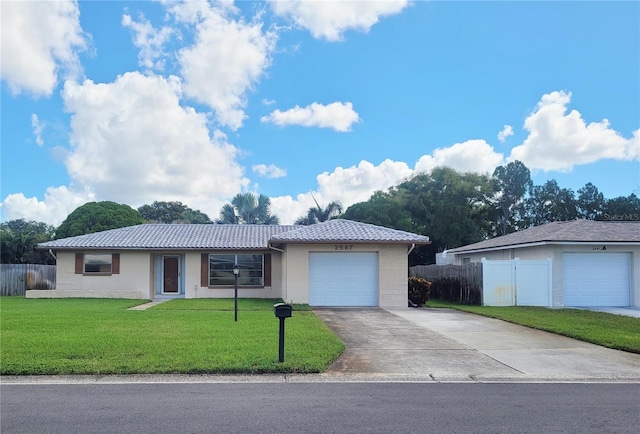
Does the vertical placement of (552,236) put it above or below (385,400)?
above

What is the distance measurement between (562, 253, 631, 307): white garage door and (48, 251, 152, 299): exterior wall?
1764 cm

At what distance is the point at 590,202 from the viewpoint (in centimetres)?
5031

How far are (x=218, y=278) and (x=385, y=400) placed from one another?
17.3 m

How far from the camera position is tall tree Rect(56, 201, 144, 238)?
37.8m

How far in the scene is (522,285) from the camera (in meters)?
19.2

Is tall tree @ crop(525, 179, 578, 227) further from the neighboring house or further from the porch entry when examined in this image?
the porch entry

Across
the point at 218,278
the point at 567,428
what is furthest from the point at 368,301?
the point at 567,428

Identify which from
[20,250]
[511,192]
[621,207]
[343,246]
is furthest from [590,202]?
[20,250]

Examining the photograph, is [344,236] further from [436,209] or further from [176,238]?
[436,209]

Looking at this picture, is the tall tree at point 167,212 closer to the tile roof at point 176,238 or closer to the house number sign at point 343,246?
the tile roof at point 176,238

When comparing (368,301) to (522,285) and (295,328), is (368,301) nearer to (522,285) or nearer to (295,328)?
(522,285)

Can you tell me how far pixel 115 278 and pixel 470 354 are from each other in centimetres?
1770

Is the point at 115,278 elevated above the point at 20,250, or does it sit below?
below

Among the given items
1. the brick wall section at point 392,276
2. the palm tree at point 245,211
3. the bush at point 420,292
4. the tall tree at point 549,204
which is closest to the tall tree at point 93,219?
the palm tree at point 245,211
